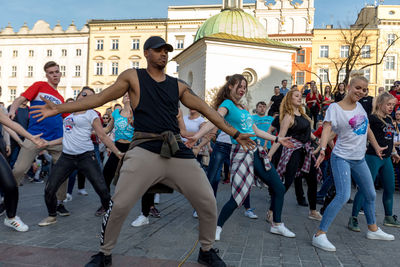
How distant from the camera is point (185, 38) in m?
55.4

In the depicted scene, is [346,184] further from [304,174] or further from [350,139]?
[304,174]

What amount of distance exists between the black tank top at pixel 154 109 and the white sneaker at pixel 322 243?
2.14 m

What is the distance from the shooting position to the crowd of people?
342cm

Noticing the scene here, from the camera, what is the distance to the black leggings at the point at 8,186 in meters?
4.68

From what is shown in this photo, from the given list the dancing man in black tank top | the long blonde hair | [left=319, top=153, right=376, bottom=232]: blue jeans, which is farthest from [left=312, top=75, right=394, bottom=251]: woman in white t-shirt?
the dancing man in black tank top

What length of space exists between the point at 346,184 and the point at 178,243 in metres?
2.25

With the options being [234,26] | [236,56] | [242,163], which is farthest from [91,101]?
[234,26]

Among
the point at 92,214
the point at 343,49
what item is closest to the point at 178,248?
the point at 92,214

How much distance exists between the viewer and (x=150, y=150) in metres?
3.41

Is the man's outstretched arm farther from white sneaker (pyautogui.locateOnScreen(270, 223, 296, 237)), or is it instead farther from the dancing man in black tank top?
white sneaker (pyautogui.locateOnScreen(270, 223, 296, 237))

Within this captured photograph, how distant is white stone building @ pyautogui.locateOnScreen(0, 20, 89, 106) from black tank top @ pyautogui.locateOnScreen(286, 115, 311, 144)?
56.2 meters

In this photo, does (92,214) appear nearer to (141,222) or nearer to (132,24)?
A: (141,222)

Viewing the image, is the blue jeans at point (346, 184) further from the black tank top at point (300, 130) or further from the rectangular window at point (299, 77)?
the rectangular window at point (299, 77)

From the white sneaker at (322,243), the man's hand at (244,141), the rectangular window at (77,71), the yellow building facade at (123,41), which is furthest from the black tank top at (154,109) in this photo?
the rectangular window at (77,71)
